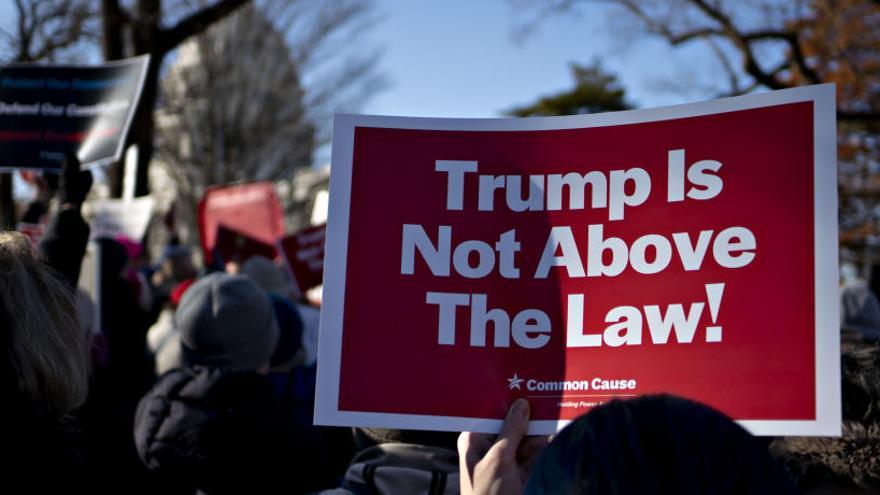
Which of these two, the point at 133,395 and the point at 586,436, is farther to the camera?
the point at 133,395

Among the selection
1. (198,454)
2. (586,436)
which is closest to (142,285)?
(198,454)

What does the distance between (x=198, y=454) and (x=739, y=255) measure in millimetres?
1503

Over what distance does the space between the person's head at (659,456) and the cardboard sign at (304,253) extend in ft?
20.0

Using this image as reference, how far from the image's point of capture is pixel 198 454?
2641mm

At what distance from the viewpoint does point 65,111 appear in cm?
453

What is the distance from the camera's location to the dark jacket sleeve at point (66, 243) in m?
3.14

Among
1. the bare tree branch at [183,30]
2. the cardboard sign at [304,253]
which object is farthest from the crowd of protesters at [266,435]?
the bare tree branch at [183,30]

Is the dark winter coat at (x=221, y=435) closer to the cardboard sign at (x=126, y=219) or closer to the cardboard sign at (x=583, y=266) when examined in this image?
the cardboard sign at (x=583, y=266)

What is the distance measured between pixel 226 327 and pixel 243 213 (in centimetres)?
527

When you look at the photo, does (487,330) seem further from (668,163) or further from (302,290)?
(302,290)

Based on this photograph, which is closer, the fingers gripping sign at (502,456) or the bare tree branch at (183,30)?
the fingers gripping sign at (502,456)

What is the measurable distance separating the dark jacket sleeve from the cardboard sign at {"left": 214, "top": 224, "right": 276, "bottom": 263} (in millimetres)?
5044

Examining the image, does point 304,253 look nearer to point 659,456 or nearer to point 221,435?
point 221,435

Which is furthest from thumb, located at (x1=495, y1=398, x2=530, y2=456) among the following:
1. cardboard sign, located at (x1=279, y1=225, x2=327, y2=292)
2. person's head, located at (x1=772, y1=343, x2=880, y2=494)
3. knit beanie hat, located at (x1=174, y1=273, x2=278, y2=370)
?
cardboard sign, located at (x1=279, y1=225, x2=327, y2=292)
